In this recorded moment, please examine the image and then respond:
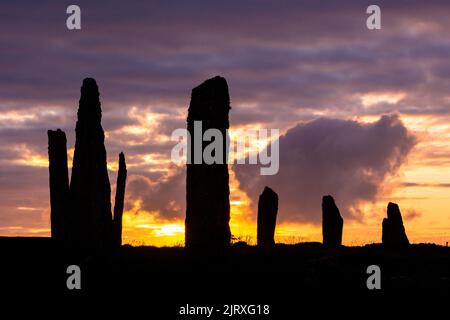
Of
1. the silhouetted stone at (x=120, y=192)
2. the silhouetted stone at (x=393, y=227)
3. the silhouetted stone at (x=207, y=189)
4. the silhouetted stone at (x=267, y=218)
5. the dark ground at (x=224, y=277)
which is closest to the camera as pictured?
the dark ground at (x=224, y=277)

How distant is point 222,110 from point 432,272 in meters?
7.44

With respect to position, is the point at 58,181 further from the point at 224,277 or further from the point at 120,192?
the point at 224,277

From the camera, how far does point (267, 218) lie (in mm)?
32344

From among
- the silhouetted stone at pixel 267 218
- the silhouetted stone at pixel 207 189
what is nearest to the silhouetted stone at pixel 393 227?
the silhouetted stone at pixel 267 218

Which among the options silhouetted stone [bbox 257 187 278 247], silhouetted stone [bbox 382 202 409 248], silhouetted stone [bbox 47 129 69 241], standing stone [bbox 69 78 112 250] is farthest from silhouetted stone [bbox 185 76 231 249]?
silhouetted stone [bbox 382 202 409 248]

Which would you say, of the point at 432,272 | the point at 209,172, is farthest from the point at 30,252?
the point at 432,272

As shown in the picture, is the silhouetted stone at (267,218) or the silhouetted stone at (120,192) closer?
the silhouetted stone at (120,192)

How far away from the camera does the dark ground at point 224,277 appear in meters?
17.0

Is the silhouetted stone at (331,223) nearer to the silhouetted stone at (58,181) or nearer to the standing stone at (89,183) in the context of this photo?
the standing stone at (89,183)

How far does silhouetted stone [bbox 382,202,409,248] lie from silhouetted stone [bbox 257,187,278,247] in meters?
4.45

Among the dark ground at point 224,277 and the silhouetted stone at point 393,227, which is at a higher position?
the silhouetted stone at point 393,227

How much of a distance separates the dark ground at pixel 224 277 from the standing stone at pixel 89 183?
3201 millimetres
